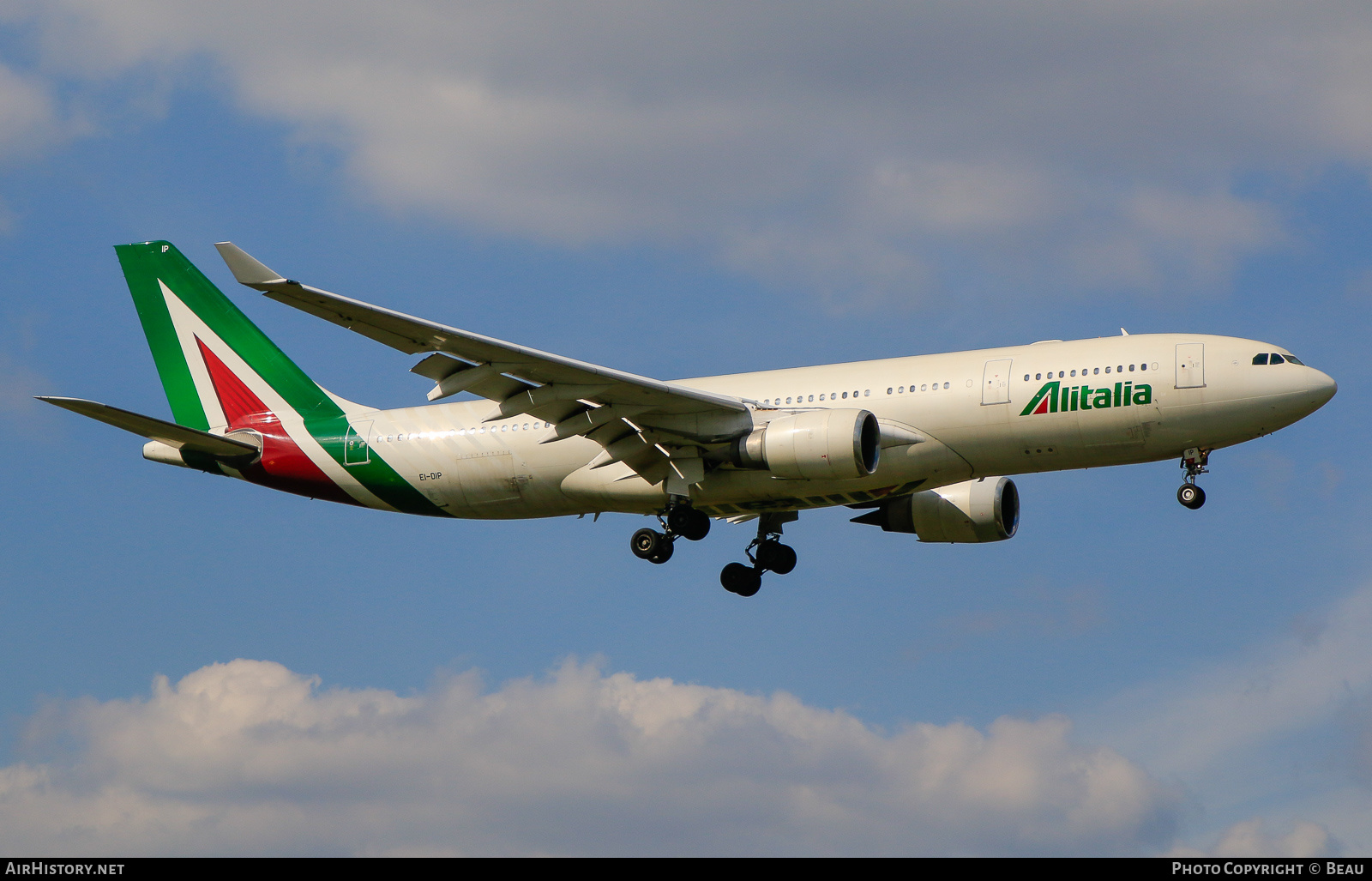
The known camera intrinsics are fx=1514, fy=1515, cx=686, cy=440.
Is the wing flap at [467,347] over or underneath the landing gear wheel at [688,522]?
over

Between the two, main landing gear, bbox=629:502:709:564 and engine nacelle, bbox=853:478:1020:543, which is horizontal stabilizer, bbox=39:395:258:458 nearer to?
main landing gear, bbox=629:502:709:564

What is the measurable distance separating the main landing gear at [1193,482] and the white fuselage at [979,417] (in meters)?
0.24

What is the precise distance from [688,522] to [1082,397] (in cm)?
954

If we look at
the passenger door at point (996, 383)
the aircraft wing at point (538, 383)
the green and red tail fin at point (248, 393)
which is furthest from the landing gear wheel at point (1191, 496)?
the green and red tail fin at point (248, 393)

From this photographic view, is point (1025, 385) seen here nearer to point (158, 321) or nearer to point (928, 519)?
point (928, 519)

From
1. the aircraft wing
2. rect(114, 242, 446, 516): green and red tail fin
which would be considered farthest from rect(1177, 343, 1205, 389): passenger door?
rect(114, 242, 446, 516): green and red tail fin

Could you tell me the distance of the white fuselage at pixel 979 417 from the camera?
32812mm

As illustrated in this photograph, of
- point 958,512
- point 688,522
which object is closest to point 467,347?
point 688,522

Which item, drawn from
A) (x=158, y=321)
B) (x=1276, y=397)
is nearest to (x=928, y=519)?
(x=1276, y=397)

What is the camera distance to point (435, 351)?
103 ft

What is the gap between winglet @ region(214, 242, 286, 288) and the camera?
28.3 metres

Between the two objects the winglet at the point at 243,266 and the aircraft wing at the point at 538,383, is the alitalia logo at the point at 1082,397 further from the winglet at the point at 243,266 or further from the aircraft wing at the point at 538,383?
the winglet at the point at 243,266
